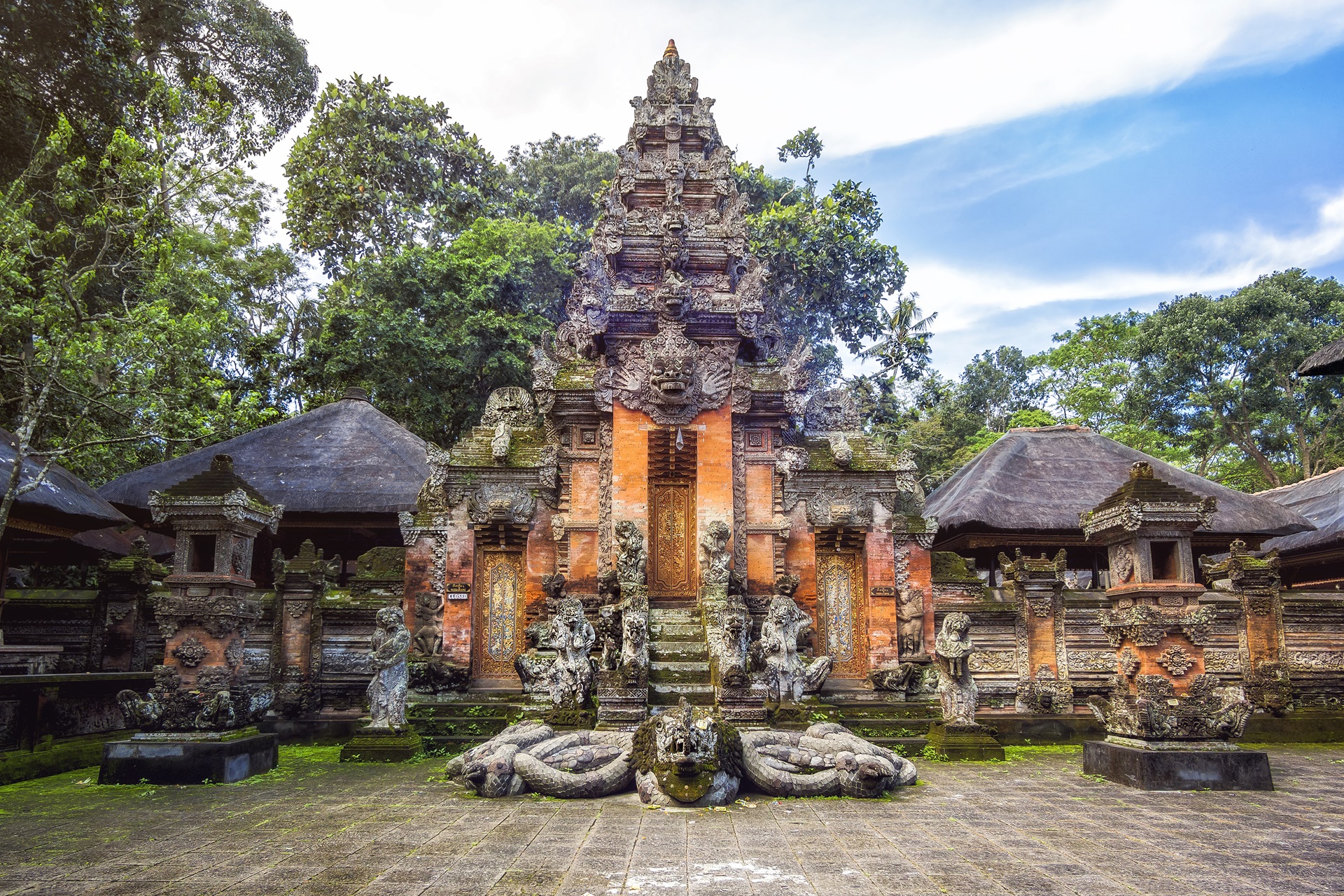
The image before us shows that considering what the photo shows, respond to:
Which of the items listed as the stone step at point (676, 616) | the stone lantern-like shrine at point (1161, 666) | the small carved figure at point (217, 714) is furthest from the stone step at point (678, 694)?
the small carved figure at point (217, 714)

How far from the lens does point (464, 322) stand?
2092cm

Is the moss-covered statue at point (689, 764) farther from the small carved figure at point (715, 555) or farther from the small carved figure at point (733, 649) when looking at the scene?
the small carved figure at point (715, 555)

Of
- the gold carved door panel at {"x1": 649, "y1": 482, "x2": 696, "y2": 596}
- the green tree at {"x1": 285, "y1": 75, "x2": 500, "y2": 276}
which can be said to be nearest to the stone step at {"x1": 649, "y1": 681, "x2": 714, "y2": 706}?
the gold carved door panel at {"x1": 649, "y1": 482, "x2": 696, "y2": 596}

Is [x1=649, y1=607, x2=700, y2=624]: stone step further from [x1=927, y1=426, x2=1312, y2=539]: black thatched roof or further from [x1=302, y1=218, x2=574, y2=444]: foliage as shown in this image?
[x1=302, y1=218, x2=574, y2=444]: foliage

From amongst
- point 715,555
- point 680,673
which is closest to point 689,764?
point 680,673

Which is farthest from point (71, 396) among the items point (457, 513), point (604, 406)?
point (604, 406)

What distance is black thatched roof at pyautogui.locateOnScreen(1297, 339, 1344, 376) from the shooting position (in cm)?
1312

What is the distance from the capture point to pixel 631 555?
1025 cm

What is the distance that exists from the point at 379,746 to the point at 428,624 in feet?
A: 8.15

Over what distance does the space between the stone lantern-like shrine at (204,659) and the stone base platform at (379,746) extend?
793 millimetres

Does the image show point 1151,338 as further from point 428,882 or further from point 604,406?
point 428,882

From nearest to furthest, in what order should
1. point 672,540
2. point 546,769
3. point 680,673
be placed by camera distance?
point 546,769, point 680,673, point 672,540

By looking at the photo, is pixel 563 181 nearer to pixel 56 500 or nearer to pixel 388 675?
pixel 56 500

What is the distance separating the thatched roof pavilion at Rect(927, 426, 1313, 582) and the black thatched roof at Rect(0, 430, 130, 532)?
1468cm
